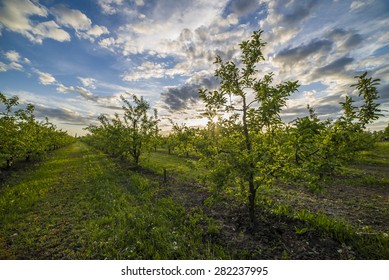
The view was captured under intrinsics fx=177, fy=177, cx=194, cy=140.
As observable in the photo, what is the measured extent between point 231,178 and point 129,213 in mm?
5683

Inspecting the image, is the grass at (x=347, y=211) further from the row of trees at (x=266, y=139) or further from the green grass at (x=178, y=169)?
the green grass at (x=178, y=169)

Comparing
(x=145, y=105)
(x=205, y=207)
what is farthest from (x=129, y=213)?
(x=145, y=105)

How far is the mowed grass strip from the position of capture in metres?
6.01

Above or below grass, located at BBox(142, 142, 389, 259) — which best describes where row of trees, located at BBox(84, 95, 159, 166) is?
above

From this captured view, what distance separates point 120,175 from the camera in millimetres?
17516

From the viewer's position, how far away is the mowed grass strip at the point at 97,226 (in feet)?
19.7

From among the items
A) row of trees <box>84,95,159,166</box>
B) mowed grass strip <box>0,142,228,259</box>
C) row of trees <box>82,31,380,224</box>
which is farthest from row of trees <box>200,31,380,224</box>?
row of trees <box>84,95,159,166</box>

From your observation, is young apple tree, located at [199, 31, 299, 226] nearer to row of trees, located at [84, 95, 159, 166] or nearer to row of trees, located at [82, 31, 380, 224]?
row of trees, located at [82, 31, 380, 224]

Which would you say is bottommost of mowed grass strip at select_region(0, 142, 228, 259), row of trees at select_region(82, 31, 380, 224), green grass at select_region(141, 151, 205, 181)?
mowed grass strip at select_region(0, 142, 228, 259)

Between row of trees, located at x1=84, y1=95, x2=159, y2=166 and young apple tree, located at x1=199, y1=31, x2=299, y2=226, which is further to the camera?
row of trees, located at x1=84, y1=95, x2=159, y2=166

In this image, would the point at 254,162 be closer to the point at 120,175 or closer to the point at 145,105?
the point at 120,175

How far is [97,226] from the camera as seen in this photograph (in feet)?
25.1

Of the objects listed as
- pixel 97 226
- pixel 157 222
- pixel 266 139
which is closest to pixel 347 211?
pixel 266 139

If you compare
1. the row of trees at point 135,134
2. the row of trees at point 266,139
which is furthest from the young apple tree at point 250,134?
the row of trees at point 135,134
